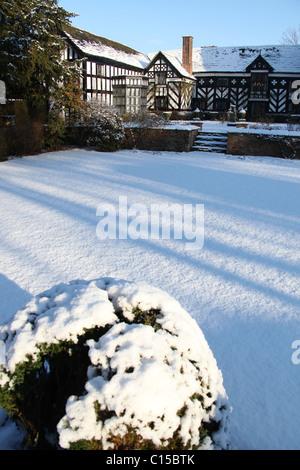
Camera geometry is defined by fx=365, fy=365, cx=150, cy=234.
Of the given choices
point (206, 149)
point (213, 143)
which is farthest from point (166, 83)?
point (206, 149)

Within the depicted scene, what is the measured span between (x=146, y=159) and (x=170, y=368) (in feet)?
39.7

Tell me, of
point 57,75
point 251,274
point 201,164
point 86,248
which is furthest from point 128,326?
point 57,75

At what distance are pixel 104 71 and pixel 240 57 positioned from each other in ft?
57.8

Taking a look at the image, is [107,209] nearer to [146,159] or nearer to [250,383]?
[250,383]

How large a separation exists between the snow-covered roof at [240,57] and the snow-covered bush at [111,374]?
34627 mm

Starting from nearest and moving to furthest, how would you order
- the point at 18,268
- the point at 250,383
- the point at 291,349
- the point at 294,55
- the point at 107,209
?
1. the point at 250,383
2. the point at 291,349
3. the point at 18,268
4. the point at 107,209
5. the point at 294,55

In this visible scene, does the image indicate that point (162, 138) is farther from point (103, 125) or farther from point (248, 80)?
point (248, 80)

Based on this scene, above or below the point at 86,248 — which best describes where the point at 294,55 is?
above

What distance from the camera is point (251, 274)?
4.45 meters

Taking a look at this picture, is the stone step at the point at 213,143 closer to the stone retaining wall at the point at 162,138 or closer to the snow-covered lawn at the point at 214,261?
the stone retaining wall at the point at 162,138

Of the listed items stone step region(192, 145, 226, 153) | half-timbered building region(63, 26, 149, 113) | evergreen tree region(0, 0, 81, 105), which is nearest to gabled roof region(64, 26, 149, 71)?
half-timbered building region(63, 26, 149, 113)

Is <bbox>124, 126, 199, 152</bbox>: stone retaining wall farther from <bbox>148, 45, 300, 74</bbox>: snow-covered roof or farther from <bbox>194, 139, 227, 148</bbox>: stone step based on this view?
<bbox>148, 45, 300, 74</bbox>: snow-covered roof

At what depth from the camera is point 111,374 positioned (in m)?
1.72

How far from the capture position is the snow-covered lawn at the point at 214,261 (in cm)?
268
